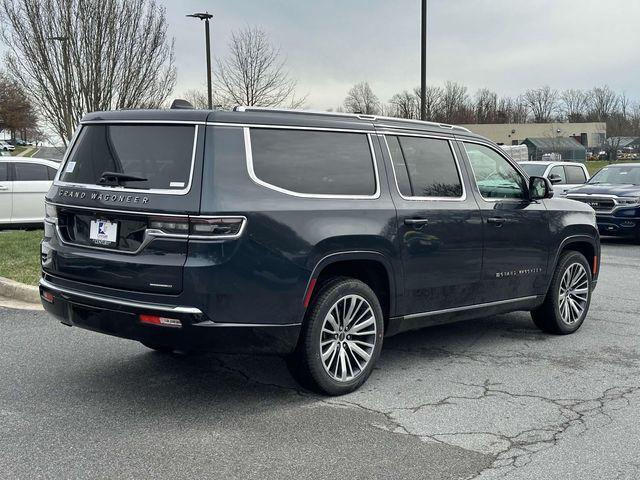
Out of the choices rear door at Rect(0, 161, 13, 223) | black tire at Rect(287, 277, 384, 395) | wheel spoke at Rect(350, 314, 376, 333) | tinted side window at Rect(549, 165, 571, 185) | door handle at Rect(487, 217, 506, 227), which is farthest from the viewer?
tinted side window at Rect(549, 165, 571, 185)

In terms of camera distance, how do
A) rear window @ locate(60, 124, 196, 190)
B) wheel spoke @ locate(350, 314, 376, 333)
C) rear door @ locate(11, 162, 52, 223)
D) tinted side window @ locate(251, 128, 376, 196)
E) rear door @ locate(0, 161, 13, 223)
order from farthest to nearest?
1. rear door @ locate(11, 162, 52, 223)
2. rear door @ locate(0, 161, 13, 223)
3. wheel spoke @ locate(350, 314, 376, 333)
4. tinted side window @ locate(251, 128, 376, 196)
5. rear window @ locate(60, 124, 196, 190)

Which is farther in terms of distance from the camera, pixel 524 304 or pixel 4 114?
pixel 4 114

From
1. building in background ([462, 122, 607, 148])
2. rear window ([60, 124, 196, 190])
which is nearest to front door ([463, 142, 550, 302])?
rear window ([60, 124, 196, 190])

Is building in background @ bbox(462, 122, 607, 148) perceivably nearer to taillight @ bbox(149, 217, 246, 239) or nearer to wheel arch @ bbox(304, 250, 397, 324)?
wheel arch @ bbox(304, 250, 397, 324)

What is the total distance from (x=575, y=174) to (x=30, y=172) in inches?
546

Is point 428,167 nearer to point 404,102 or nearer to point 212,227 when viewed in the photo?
point 212,227

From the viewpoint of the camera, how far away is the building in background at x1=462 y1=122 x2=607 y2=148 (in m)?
96.2

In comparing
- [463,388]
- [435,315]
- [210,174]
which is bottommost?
[463,388]

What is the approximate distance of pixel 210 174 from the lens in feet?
14.0

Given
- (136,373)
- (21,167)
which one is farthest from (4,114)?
(136,373)

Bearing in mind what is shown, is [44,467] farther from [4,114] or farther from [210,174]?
[4,114]

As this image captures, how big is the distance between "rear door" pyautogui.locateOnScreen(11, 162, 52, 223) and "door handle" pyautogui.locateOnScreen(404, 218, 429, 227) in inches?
436

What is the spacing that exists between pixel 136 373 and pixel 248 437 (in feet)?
5.13

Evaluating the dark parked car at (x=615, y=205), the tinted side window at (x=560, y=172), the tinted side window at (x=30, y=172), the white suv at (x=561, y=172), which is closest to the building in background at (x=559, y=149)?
the white suv at (x=561, y=172)
